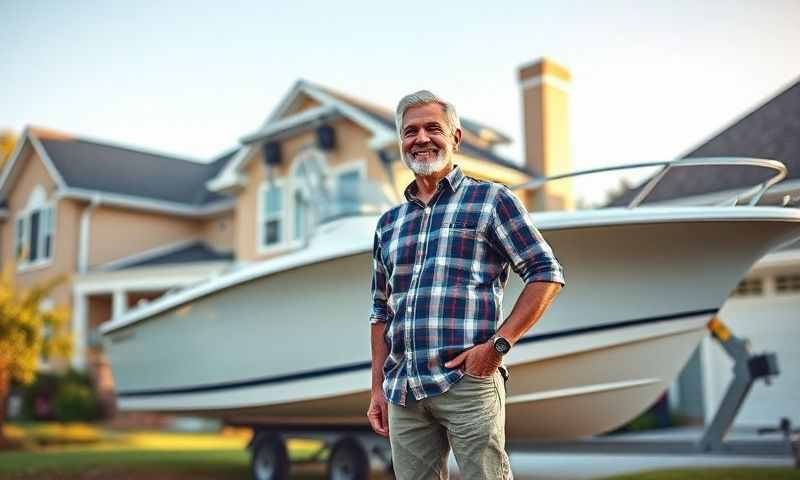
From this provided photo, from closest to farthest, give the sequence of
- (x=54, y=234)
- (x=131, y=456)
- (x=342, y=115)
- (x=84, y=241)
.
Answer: (x=131, y=456)
(x=342, y=115)
(x=84, y=241)
(x=54, y=234)

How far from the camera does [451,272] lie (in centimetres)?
223

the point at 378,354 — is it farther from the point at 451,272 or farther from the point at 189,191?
the point at 189,191

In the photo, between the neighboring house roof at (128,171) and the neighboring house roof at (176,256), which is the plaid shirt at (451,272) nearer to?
the neighboring house roof at (176,256)

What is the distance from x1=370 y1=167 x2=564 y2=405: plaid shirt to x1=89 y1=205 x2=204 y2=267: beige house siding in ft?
54.8

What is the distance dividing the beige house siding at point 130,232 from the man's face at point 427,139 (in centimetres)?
1668

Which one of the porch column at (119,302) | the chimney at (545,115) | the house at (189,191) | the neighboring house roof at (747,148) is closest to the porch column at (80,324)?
the house at (189,191)

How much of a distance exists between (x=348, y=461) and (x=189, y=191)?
14.3m

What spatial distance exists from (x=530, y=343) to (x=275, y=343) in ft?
6.90

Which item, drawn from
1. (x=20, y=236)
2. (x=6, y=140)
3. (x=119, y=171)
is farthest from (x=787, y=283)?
(x=6, y=140)

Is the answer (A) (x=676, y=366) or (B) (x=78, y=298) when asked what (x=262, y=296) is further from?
(B) (x=78, y=298)

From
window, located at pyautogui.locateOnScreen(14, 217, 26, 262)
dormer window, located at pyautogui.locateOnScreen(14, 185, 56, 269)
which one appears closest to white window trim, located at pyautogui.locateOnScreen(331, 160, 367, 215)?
dormer window, located at pyautogui.locateOnScreen(14, 185, 56, 269)

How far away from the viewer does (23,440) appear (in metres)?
11.0

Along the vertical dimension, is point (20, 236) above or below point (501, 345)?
above

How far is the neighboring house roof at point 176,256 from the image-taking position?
668 inches
